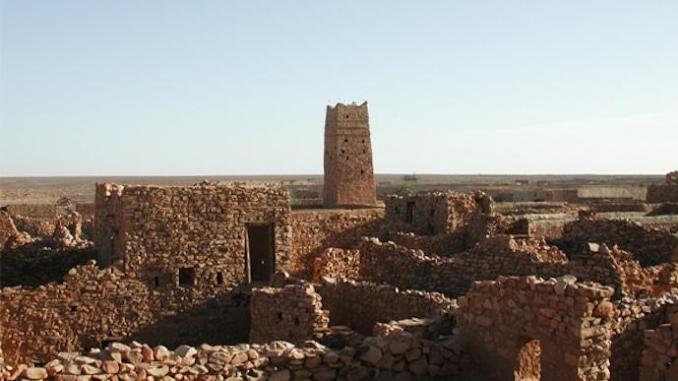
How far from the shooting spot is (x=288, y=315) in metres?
12.2

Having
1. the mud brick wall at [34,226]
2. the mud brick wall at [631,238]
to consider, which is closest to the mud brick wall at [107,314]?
the mud brick wall at [631,238]

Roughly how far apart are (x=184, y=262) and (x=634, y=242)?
8634 mm

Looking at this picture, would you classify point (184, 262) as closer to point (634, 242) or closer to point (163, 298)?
point (163, 298)

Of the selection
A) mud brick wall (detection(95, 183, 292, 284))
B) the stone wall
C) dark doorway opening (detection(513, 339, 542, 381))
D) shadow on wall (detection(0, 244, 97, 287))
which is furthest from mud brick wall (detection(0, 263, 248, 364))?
the stone wall

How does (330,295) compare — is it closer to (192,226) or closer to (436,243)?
(192,226)

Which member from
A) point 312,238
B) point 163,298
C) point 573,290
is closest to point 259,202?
point 163,298

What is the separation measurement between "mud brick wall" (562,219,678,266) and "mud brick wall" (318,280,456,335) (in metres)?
4.82

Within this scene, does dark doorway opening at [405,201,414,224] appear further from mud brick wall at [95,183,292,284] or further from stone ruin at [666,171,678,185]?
→ stone ruin at [666,171,678,185]

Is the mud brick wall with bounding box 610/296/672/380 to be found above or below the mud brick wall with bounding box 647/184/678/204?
below

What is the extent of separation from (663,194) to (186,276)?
78.7 ft

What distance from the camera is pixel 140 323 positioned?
1462 centimetres

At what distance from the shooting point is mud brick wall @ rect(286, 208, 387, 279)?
1884 centimetres

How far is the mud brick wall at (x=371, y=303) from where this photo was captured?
11383 mm

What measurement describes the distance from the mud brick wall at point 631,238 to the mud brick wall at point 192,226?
6000 millimetres
